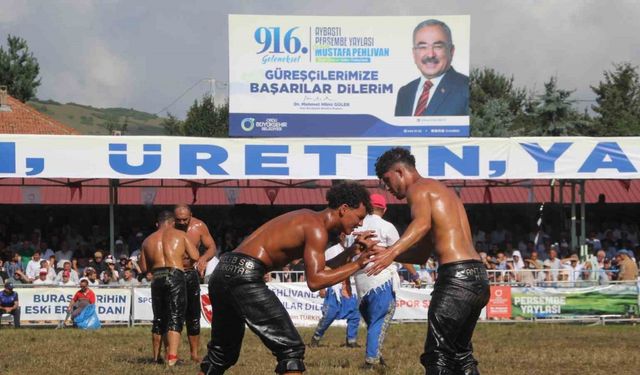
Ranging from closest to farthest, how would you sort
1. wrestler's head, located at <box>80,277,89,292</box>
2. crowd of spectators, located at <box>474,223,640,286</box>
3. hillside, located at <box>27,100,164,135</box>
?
wrestler's head, located at <box>80,277,89,292</box> → crowd of spectators, located at <box>474,223,640,286</box> → hillside, located at <box>27,100,164,135</box>

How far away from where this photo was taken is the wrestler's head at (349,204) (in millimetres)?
8000

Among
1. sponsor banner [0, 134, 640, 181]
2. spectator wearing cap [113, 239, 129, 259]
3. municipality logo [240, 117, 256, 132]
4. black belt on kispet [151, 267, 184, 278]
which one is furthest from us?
municipality logo [240, 117, 256, 132]

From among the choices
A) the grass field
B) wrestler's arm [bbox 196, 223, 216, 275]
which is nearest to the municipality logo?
the grass field

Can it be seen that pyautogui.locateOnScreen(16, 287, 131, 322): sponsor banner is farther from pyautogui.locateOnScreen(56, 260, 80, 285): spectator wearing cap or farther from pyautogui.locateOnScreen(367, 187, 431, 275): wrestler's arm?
pyautogui.locateOnScreen(367, 187, 431, 275): wrestler's arm

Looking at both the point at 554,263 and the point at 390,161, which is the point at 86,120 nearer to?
the point at 554,263

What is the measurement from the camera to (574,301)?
21.8 m

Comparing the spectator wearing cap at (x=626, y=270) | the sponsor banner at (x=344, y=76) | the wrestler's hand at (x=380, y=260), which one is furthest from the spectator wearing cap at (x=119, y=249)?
the wrestler's hand at (x=380, y=260)

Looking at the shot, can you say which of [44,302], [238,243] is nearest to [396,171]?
[44,302]

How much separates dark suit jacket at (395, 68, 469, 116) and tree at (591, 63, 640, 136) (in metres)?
36.6

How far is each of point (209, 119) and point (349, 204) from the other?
72092mm

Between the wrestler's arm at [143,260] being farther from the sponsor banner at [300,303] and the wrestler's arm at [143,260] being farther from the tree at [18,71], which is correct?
the tree at [18,71]

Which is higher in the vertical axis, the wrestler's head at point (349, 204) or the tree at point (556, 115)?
the tree at point (556, 115)

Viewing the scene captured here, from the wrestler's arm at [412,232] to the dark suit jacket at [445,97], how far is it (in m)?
20.9

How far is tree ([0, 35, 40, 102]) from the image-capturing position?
74688 millimetres
